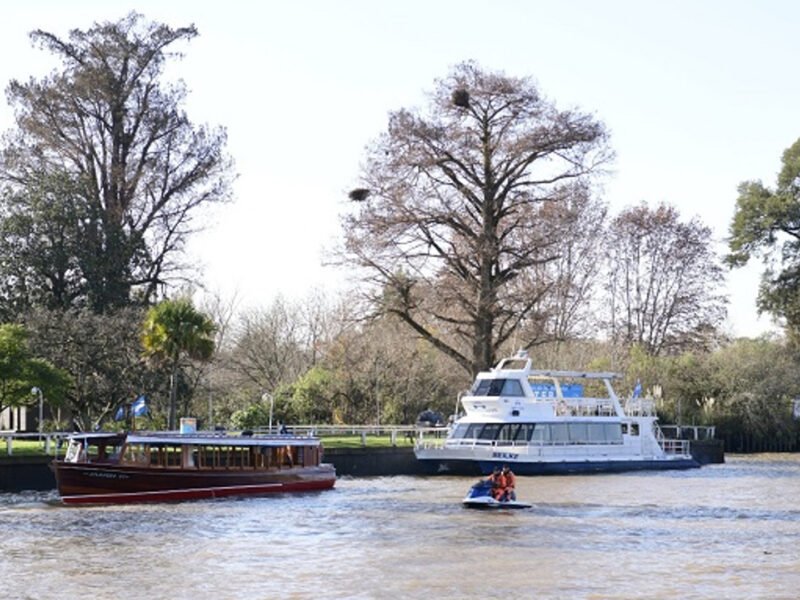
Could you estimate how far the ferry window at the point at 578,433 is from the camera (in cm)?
6316

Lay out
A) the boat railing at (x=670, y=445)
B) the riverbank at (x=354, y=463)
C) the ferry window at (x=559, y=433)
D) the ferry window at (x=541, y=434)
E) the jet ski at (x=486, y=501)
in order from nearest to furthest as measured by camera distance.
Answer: the jet ski at (x=486, y=501), the riverbank at (x=354, y=463), the ferry window at (x=541, y=434), the ferry window at (x=559, y=433), the boat railing at (x=670, y=445)

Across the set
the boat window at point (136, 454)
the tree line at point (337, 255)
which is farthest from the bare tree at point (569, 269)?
the boat window at point (136, 454)

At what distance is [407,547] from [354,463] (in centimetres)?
2660

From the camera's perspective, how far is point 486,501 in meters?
42.8

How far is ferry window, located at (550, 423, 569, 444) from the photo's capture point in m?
62.3

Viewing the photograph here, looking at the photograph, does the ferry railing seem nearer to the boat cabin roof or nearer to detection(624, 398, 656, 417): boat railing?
the boat cabin roof

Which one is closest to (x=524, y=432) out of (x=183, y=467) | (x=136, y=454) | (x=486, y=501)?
(x=183, y=467)

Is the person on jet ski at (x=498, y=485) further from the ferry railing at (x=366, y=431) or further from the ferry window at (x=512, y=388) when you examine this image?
the ferry window at (x=512, y=388)

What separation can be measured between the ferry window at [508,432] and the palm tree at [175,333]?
12701mm

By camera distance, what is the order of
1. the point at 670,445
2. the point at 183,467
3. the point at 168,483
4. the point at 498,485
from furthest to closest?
the point at 670,445 → the point at 183,467 → the point at 168,483 → the point at 498,485

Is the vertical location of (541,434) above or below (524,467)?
above

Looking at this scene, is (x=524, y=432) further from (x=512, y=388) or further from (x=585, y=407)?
(x=585, y=407)

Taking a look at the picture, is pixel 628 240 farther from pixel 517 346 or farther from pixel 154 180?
pixel 154 180

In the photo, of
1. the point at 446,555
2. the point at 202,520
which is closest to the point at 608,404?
the point at 202,520
